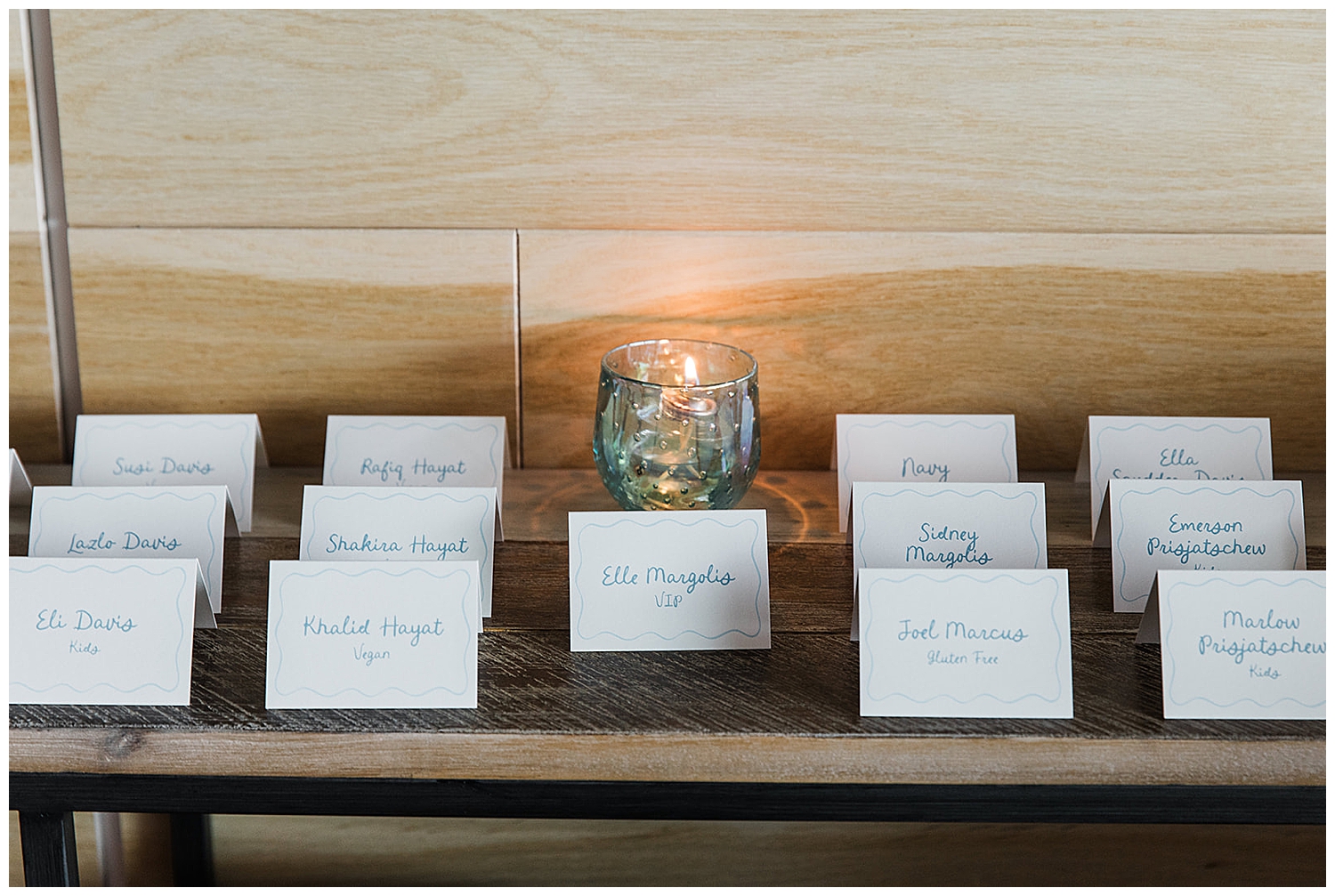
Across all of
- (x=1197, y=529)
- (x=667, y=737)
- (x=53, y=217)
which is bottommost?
(x=667, y=737)

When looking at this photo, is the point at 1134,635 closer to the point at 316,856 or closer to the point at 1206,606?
the point at 1206,606

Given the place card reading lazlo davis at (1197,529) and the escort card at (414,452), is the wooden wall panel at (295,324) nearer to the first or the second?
the escort card at (414,452)

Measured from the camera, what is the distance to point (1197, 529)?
762 mm

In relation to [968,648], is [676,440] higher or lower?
higher

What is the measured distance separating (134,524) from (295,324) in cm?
23

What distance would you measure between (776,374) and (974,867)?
0.53 m

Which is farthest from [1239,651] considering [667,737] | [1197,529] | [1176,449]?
[667,737]

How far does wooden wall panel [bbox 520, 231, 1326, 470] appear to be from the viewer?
35.7 inches

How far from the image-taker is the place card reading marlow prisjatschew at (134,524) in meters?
0.77

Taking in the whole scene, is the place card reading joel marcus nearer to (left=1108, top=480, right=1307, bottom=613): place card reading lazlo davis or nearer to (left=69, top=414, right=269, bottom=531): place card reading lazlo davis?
(left=1108, top=480, right=1307, bottom=613): place card reading lazlo davis

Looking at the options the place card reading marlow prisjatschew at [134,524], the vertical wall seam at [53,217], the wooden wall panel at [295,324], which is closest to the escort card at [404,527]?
the place card reading marlow prisjatschew at [134,524]

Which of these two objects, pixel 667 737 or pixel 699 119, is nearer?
pixel 667 737

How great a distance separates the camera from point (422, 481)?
88 cm

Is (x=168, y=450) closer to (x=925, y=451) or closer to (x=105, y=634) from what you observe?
(x=105, y=634)
